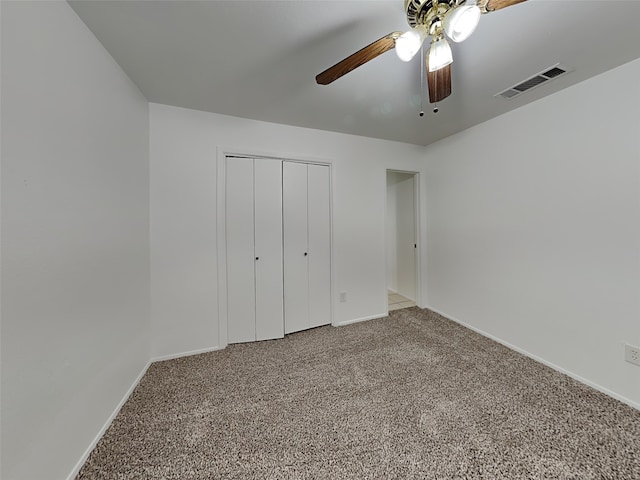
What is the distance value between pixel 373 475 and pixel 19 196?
1963 millimetres

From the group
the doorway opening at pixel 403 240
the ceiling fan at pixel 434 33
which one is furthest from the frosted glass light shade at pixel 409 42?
the doorway opening at pixel 403 240

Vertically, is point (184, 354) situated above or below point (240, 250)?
below

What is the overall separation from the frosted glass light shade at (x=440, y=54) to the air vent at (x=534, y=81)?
3.75 ft

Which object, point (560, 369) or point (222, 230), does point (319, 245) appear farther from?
point (560, 369)

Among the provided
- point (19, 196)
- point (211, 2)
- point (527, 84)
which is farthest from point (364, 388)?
point (527, 84)

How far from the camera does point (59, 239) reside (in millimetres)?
1071

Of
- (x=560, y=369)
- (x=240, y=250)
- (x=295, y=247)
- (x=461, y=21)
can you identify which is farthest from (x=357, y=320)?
(x=461, y=21)

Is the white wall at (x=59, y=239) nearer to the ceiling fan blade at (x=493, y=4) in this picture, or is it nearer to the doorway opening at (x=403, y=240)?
the ceiling fan blade at (x=493, y=4)

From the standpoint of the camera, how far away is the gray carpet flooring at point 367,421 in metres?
1.15

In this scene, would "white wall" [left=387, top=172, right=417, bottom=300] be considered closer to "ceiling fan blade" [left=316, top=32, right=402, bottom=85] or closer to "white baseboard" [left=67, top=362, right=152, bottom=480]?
"ceiling fan blade" [left=316, top=32, right=402, bottom=85]

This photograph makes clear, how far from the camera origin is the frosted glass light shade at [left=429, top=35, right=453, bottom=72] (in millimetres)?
1087

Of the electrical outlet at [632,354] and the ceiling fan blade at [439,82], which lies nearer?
the ceiling fan blade at [439,82]

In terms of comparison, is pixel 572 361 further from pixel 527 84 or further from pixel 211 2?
pixel 211 2

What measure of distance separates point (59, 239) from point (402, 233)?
12.6ft
